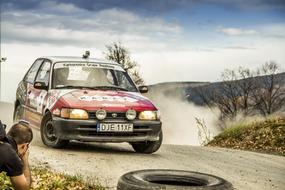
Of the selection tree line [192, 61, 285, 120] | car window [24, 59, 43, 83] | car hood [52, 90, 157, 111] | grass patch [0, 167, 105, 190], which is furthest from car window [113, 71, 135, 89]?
tree line [192, 61, 285, 120]

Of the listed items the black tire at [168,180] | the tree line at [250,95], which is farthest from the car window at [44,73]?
the tree line at [250,95]

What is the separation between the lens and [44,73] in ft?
37.7

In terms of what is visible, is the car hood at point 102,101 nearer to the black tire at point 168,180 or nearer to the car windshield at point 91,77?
the car windshield at point 91,77

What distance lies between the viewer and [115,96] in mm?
10266

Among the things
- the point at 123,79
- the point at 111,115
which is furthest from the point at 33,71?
the point at 111,115

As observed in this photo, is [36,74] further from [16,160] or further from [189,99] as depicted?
[189,99]

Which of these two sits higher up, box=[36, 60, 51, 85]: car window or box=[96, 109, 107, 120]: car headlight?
box=[36, 60, 51, 85]: car window

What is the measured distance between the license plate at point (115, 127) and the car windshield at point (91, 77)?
1131 millimetres

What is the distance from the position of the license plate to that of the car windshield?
3.71 ft

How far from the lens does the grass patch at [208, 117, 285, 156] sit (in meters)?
15.9

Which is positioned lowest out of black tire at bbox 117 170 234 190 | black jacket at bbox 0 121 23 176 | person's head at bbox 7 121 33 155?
black tire at bbox 117 170 234 190

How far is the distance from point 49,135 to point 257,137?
832 centimetres

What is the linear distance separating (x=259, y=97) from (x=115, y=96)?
52.8 meters

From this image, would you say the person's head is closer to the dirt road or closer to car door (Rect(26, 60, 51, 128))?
the dirt road
